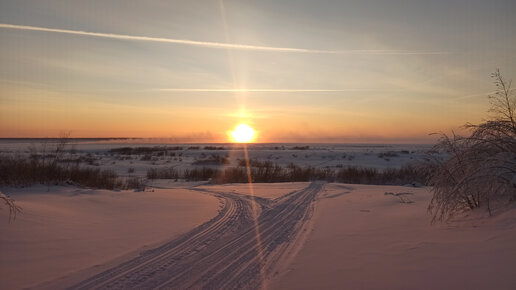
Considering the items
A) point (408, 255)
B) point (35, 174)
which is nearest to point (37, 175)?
point (35, 174)

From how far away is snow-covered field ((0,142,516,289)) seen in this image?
4637 millimetres

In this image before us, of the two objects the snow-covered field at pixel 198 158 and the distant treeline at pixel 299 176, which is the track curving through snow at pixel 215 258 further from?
the distant treeline at pixel 299 176

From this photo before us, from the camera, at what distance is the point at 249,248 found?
6.46m

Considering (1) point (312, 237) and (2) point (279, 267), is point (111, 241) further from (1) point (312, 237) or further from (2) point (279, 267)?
(1) point (312, 237)

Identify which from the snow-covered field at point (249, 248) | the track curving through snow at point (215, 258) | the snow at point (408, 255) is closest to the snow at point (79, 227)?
the snow-covered field at point (249, 248)

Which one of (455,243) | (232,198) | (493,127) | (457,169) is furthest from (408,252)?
(232,198)

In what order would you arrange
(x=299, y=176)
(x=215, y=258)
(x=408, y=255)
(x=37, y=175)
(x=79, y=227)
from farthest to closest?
1. (x=299, y=176)
2. (x=37, y=175)
3. (x=79, y=227)
4. (x=215, y=258)
5. (x=408, y=255)

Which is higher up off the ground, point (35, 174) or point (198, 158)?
point (35, 174)

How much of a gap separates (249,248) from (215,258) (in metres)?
0.84

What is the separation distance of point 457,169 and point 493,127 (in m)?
1.05

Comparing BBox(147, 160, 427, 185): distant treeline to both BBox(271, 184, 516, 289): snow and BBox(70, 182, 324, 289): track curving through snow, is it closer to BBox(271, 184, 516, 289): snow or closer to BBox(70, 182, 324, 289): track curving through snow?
BBox(70, 182, 324, 289): track curving through snow

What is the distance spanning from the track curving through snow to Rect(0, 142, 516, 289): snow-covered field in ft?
0.07

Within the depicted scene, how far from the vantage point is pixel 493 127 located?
22.7ft

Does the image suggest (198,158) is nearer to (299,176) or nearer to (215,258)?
(299,176)
